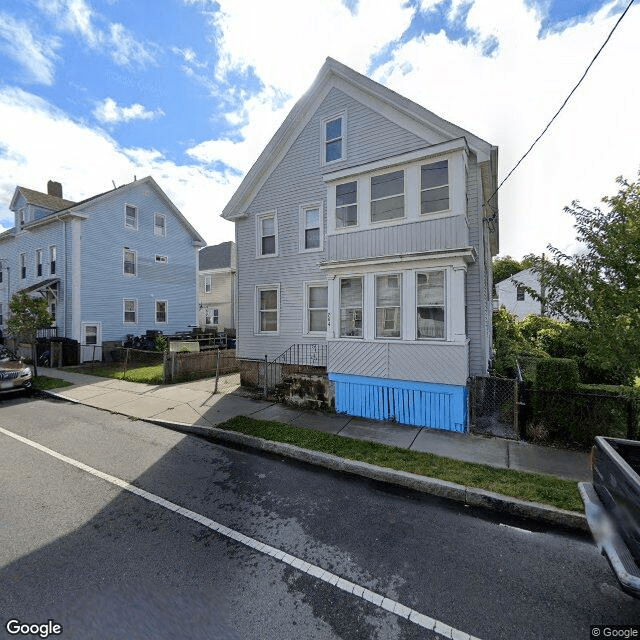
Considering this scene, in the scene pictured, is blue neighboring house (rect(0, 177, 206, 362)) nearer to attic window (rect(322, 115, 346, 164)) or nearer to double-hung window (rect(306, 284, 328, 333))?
double-hung window (rect(306, 284, 328, 333))

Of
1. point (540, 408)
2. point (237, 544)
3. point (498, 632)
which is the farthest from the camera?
point (540, 408)

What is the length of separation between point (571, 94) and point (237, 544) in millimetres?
10375

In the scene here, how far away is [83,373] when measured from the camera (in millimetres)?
15391

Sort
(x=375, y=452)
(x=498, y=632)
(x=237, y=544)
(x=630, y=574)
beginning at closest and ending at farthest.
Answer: (x=630, y=574)
(x=498, y=632)
(x=237, y=544)
(x=375, y=452)

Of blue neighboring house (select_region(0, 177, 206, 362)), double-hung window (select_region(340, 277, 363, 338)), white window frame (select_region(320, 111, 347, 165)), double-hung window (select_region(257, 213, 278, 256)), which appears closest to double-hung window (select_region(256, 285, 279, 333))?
double-hung window (select_region(257, 213, 278, 256))

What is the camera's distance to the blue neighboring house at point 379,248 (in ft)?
27.6

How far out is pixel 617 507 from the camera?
313cm

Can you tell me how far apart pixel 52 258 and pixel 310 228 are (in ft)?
57.8

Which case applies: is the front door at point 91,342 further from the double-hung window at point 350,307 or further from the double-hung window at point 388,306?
the double-hung window at point 388,306

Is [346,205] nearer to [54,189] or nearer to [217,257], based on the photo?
[217,257]

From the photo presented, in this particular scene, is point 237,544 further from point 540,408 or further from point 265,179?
point 265,179

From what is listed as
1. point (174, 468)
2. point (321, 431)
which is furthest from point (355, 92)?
point (174, 468)

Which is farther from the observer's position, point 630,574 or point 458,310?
point 458,310

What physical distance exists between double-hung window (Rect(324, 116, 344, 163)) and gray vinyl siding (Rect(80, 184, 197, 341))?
50.7 ft
